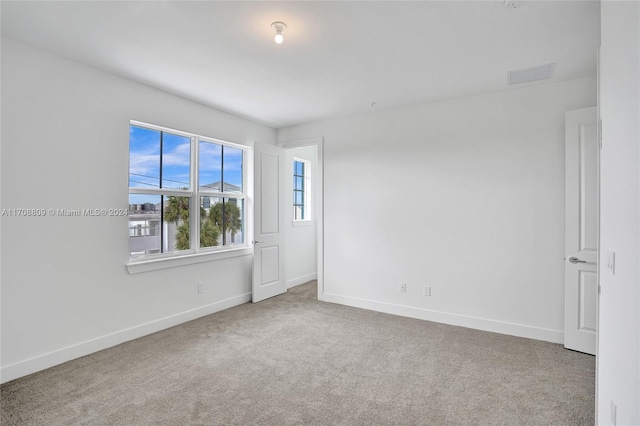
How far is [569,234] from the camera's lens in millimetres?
3094

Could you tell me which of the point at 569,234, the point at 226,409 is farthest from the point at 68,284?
the point at 569,234

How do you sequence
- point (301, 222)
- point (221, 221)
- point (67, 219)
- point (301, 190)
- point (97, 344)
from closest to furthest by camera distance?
point (67, 219) → point (97, 344) → point (221, 221) → point (301, 222) → point (301, 190)

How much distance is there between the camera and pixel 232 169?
15.1 ft

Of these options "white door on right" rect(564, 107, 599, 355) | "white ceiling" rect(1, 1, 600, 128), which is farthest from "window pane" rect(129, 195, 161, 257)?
"white door on right" rect(564, 107, 599, 355)

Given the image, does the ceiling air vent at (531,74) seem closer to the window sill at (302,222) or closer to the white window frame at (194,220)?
the white window frame at (194,220)

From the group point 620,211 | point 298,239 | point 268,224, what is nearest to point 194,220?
point 268,224

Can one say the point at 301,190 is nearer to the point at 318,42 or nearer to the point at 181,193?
the point at 181,193

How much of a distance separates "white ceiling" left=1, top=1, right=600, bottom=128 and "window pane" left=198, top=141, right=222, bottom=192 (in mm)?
831

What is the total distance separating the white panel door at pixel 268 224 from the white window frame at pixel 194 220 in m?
0.21

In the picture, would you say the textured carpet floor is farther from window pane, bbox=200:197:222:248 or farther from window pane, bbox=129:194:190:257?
window pane, bbox=200:197:222:248

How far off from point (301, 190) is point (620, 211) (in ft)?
17.3

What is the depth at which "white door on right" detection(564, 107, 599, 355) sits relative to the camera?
2965mm

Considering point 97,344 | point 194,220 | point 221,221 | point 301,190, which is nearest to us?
point 97,344

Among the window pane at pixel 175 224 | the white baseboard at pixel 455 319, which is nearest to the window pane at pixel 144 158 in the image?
the window pane at pixel 175 224
